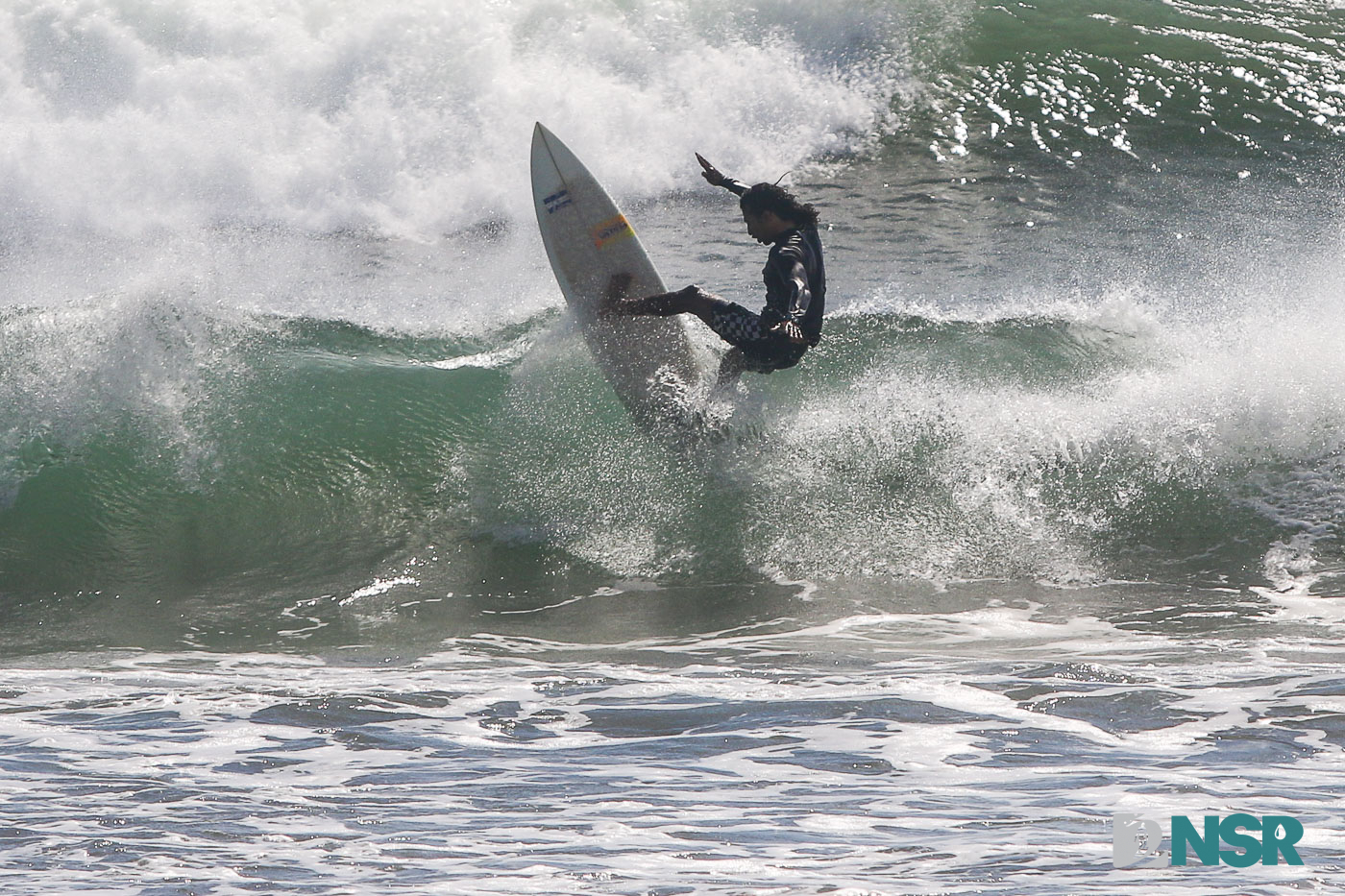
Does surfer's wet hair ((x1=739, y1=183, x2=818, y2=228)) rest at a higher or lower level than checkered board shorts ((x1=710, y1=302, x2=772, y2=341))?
higher

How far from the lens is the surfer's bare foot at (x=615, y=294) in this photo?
723 centimetres

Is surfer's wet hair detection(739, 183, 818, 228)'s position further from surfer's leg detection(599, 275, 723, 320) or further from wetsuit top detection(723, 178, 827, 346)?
surfer's leg detection(599, 275, 723, 320)

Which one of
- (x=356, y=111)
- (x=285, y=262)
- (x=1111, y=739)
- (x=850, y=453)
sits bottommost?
(x=1111, y=739)

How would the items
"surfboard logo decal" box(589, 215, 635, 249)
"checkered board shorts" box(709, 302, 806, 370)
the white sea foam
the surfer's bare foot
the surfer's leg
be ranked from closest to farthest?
"checkered board shorts" box(709, 302, 806, 370) < the surfer's leg < the surfer's bare foot < "surfboard logo decal" box(589, 215, 635, 249) < the white sea foam

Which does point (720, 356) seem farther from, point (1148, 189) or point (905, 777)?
point (1148, 189)

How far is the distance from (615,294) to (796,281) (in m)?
1.41

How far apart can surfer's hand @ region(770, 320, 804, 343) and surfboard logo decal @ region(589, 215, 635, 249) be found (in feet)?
5.18

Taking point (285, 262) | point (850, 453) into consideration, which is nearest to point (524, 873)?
point (850, 453)

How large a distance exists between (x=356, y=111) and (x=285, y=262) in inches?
119

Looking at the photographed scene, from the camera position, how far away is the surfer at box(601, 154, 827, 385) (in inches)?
245

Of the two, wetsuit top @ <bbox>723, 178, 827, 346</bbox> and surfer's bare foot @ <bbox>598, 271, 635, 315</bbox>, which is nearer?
wetsuit top @ <bbox>723, 178, 827, 346</bbox>

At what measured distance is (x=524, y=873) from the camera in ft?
10.5

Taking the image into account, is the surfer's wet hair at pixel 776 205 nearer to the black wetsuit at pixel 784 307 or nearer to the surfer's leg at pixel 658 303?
the black wetsuit at pixel 784 307

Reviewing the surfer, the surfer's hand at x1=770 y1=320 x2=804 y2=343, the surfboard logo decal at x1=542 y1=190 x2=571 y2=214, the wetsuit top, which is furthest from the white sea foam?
the surfer's hand at x1=770 y1=320 x2=804 y2=343
